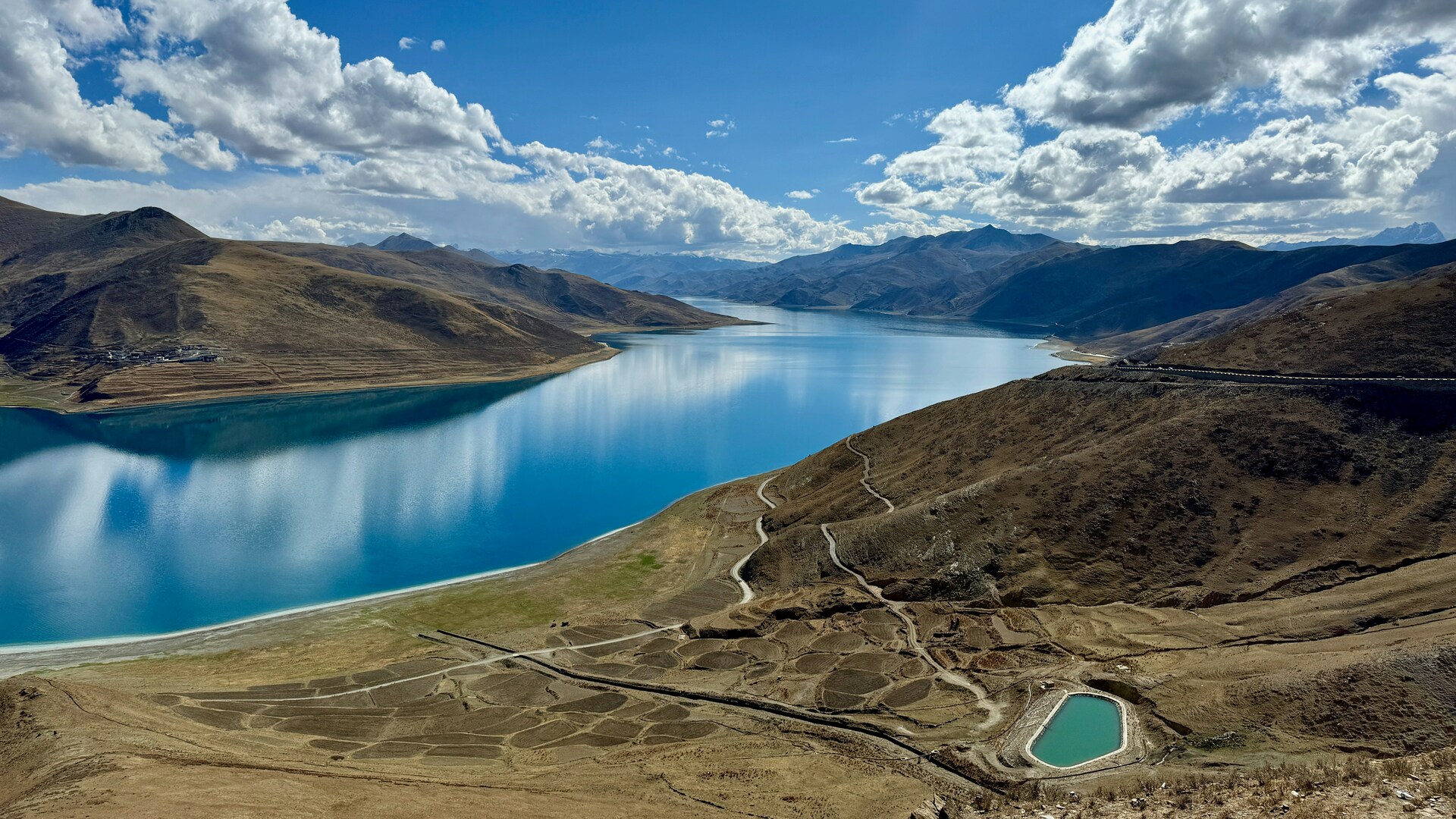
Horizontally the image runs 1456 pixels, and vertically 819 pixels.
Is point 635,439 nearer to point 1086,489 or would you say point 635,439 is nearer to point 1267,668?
point 1086,489

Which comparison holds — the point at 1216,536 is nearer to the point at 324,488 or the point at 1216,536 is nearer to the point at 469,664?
the point at 469,664

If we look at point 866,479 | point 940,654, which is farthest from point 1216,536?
point 866,479

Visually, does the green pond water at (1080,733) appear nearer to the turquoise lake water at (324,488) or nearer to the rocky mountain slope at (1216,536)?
the rocky mountain slope at (1216,536)

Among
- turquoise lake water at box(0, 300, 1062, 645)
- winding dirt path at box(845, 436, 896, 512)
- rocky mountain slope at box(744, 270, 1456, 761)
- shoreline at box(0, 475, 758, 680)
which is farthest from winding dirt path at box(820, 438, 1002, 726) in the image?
shoreline at box(0, 475, 758, 680)

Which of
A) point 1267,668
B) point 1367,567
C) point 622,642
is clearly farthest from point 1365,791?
point 622,642

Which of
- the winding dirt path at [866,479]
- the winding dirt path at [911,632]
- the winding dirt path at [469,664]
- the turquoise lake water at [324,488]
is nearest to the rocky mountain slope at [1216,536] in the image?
the winding dirt path at [866,479]
